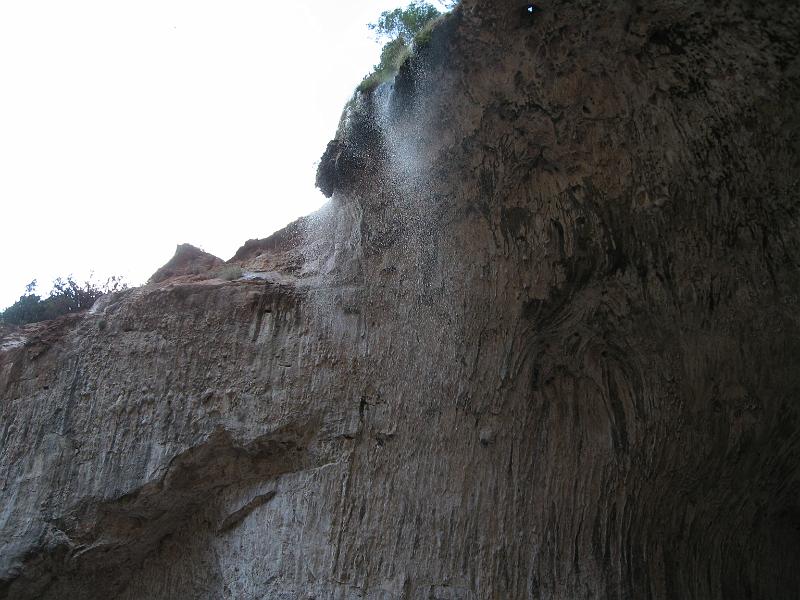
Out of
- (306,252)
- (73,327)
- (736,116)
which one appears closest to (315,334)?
(306,252)

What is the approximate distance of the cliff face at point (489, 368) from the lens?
18.4ft

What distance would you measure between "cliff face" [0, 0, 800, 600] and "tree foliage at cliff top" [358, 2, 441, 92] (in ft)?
1.06

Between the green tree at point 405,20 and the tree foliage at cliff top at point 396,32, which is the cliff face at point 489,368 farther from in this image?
the green tree at point 405,20

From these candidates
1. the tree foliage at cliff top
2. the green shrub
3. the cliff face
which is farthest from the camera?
the green shrub

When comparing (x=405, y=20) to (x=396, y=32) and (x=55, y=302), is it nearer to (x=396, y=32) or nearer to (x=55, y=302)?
(x=396, y=32)

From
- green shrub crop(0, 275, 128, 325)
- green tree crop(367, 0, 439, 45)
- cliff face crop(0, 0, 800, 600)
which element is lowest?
cliff face crop(0, 0, 800, 600)

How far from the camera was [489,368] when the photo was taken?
6648mm

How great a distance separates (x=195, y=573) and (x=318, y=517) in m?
1.71

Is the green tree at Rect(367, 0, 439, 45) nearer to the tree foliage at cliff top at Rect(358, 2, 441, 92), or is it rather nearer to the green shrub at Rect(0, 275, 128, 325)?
the tree foliage at cliff top at Rect(358, 2, 441, 92)

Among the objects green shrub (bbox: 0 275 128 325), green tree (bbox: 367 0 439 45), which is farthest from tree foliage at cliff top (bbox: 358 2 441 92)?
green shrub (bbox: 0 275 128 325)

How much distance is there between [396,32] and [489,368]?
522 cm

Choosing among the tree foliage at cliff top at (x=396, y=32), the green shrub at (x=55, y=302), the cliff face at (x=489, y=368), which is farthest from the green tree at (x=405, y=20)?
the green shrub at (x=55, y=302)

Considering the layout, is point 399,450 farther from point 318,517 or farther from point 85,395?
point 85,395

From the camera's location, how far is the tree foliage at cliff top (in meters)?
7.29
